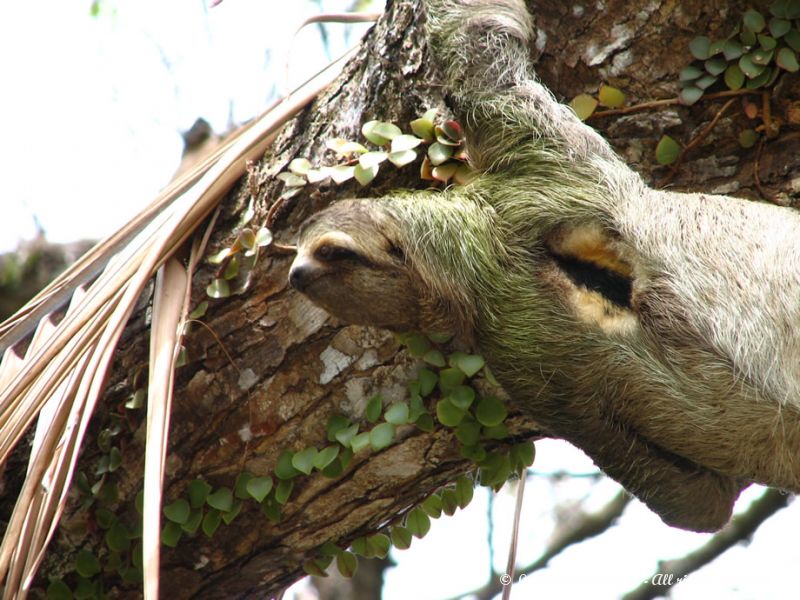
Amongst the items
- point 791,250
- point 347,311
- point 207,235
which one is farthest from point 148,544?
point 791,250

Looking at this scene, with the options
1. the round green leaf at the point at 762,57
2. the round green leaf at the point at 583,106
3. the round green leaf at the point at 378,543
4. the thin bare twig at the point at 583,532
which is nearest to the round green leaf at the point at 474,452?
the round green leaf at the point at 378,543

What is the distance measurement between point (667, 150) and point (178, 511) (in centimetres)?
271

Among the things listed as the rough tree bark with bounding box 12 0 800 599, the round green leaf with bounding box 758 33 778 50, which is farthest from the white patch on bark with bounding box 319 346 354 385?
the round green leaf with bounding box 758 33 778 50

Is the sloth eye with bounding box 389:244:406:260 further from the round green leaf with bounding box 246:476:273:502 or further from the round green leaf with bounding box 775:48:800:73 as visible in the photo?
the round green leaf with bounding box 775:48:800:73

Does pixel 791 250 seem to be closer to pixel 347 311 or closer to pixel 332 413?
pixel 347 311

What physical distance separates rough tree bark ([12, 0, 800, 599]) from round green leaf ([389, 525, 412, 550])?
0.15m

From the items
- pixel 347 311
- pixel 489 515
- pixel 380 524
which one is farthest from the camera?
pixel 489 515

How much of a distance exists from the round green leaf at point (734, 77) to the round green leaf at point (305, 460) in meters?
2.33

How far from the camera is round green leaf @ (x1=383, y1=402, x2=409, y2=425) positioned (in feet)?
11.6

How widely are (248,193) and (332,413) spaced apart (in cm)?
105

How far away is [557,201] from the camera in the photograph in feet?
10.0

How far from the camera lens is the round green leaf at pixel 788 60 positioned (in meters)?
3.27

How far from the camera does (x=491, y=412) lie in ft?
11.6

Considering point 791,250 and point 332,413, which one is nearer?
point 791,250
